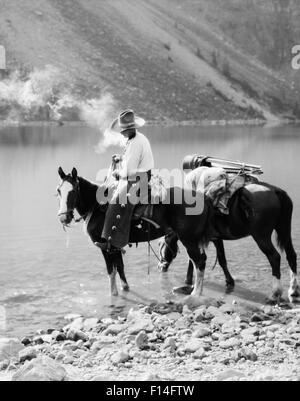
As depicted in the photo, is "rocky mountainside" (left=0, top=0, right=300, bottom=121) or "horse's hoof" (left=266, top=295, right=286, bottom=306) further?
"rocky mountainside" (left=0, top=0, right=300, bottom=121)

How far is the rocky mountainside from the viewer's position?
328ft

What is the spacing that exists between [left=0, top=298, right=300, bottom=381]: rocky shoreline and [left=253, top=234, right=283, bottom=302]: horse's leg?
641 millimetres

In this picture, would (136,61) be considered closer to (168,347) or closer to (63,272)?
(63,272)

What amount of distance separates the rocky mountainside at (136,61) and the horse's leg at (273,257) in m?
81.4

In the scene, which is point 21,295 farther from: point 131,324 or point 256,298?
point 256,298

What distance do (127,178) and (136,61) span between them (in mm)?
104537

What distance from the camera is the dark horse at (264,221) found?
10469 millimetres

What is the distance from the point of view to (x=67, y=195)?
35.0ft

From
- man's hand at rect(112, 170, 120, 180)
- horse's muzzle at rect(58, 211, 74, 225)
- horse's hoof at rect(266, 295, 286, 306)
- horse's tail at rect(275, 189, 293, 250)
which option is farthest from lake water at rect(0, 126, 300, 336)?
man's hand at rect(112, 170, 120, 180)

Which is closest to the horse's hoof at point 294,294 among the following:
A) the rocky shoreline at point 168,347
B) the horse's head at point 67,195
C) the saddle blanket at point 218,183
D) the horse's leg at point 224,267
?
the rocky shoreline at point 168,347

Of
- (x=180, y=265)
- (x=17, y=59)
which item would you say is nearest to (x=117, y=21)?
(x=17, y=59)

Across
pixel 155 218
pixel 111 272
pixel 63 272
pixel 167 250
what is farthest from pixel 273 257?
pixel 63 272

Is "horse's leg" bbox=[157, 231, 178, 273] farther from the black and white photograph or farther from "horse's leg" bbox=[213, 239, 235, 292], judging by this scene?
"horse's leg" bbox=[213, 239, 235, 292]
